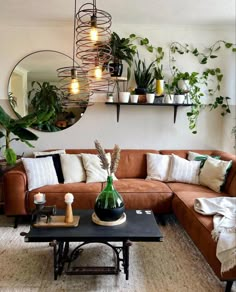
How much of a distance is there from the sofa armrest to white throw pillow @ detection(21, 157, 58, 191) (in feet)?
0.32

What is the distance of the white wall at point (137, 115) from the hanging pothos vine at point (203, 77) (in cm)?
8

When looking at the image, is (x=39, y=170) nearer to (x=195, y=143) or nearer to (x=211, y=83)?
(x=195, y=143)

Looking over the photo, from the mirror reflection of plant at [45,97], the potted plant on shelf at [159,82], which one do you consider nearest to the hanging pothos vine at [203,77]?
the potted plant on shelf at [159,82]

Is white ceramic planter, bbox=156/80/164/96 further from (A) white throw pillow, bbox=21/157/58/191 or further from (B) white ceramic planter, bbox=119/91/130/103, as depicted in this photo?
(A) white throw pillow, bbox=21/157/58/191

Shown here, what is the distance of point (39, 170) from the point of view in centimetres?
326

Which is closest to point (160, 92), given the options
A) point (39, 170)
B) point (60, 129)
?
point (60, 129)

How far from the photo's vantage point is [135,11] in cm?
336

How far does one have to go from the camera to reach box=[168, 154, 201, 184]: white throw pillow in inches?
137

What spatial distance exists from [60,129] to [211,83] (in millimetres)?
2290

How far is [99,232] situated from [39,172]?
1.40m

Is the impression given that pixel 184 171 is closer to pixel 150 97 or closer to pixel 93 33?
pixel 150 97

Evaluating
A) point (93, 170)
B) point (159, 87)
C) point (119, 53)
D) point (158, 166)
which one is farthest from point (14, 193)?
point (159, 87)

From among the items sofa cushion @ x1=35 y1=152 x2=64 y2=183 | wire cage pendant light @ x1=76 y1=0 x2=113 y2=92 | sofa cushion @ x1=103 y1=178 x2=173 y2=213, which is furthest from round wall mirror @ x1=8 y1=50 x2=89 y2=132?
sofa cushion @ x1=103 y1=178 x2=173 y2=213

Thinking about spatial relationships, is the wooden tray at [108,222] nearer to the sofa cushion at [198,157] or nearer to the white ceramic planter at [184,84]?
the sofa cushion at [198,157]
